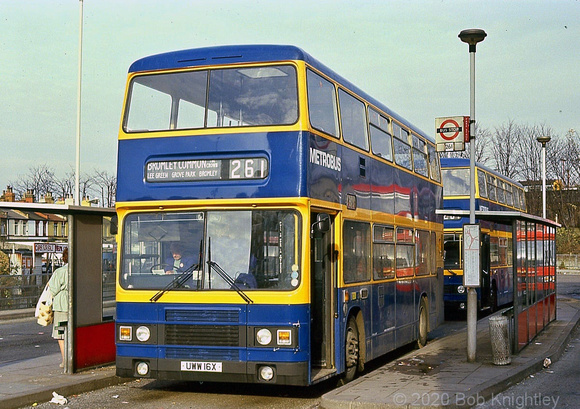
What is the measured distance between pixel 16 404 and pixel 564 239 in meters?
65.2

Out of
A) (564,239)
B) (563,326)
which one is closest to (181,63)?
(563,326)

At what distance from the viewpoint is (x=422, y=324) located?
1702cm

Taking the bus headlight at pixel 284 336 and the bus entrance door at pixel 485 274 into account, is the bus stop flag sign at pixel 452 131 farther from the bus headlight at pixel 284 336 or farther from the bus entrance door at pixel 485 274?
the bus entrance door at pixel 485 274

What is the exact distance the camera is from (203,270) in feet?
33.8

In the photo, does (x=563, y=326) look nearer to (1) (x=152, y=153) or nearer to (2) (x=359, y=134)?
(2) (x=359, y=134)

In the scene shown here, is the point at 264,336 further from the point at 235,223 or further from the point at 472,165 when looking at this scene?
the point at 472,165

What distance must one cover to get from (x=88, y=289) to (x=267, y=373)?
4.01 meters

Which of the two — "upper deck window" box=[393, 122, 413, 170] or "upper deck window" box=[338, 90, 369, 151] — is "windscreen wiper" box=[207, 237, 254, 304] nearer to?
"upper deck window" box=[338, 90, 369, 151]

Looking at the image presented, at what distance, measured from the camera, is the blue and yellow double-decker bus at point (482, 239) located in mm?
24438

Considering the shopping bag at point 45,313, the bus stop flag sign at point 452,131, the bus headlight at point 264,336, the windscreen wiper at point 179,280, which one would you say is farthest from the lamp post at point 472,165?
the shopping bag at point 45,313

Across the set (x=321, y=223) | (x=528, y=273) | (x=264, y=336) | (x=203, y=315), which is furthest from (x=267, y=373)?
(x=528, y=273)

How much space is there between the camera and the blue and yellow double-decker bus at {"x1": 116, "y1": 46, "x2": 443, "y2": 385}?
33.0 ft

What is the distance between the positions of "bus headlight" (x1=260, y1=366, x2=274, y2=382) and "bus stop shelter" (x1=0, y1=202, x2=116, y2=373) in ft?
10.5

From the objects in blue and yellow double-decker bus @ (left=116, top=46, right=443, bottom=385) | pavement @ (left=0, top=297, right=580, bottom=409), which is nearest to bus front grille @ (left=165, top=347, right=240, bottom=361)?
blue and yellow double-decker bus @ (left=116, top=46, right=443, bottom=385)
